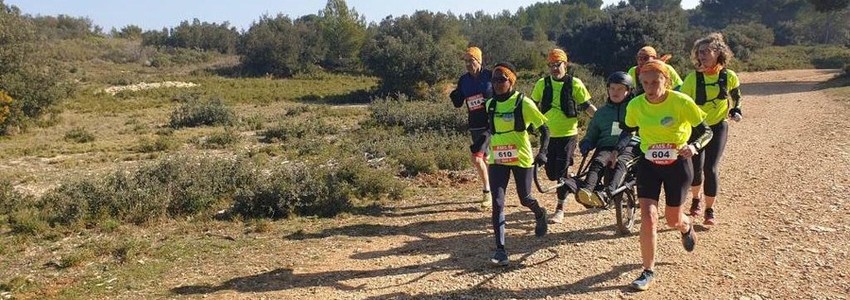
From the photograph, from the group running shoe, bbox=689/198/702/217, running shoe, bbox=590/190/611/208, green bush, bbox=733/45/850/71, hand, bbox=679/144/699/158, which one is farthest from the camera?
green bush, bbox=733/45/850/71

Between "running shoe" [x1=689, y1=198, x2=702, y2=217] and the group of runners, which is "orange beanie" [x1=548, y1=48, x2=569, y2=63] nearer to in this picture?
the group of runners

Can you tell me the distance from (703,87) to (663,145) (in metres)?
1.62

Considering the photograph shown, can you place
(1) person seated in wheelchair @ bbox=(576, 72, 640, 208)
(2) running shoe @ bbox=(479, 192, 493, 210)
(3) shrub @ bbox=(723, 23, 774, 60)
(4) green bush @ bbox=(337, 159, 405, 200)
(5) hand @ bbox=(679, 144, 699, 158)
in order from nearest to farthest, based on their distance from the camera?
1. (5) hand @ bbox=(679, 144, 699, 158)
2. (1) person seated in wheelchair @ bbox=(576, 72, 640, 208)
3. (2) running shoe @ bbox=(479, 192, 493, 210)
4. (4) green bush @ bbox=(337, 159, 405, 200)
5. (3) shrub @ bbox=(723, 23, 774, 60)

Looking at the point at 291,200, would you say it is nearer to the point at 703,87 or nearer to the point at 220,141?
the point at 703,87

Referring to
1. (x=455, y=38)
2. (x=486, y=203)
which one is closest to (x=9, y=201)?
(x=486, y=203)

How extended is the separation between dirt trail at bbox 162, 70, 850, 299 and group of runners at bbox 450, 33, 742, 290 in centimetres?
27

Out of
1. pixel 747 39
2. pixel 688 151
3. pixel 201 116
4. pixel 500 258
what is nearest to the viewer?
pixel 688 151

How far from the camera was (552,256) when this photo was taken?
559cm

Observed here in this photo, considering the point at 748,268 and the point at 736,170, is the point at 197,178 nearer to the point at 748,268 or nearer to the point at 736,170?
the point at 748,268

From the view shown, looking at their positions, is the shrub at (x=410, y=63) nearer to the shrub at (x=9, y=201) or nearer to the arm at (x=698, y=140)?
the shrub at (x=9, y=201)

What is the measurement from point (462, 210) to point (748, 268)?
3370 millimetres

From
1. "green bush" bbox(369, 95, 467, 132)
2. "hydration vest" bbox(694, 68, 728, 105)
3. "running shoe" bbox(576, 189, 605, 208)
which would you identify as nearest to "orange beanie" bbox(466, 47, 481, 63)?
"hydration vest" bbox(694, 68, 728, 105)

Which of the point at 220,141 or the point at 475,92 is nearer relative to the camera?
the point at 475,92

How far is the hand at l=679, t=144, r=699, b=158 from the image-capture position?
4.34 meters
